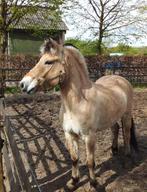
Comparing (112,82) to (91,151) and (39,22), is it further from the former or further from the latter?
(39,22)

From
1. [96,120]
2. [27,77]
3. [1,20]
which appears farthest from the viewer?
[1,20]

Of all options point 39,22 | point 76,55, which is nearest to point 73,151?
point 76,55

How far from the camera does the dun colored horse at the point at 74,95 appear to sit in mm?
4000

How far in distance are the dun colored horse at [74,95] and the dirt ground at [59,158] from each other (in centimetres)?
37

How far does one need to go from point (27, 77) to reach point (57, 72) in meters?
0.38

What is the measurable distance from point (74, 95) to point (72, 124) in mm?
335

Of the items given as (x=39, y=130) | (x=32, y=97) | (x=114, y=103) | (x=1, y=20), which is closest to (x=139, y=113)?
(x=39, y=130)

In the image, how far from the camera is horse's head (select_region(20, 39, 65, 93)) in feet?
12.9

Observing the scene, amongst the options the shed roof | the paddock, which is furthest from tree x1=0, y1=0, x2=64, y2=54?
the paddock

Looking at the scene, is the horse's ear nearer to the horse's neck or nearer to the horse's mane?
the horse's mane

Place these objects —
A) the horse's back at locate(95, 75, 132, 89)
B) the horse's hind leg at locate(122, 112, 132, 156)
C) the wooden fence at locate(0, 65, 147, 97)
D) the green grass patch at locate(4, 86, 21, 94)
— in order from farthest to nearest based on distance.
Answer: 1. the wooden fence at locate(0, 65, 147, 97)
2. the green grass patch at locate(4, 86, 21, 94)
3. the horse's hind leg at locate(122, 112, 132, 156)
4. the horse's back at locate(95, 75, 132, 89)

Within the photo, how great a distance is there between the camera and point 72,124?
435cm

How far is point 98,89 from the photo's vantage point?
15.7 ft

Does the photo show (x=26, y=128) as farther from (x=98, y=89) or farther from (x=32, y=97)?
(x=32, y=97)
